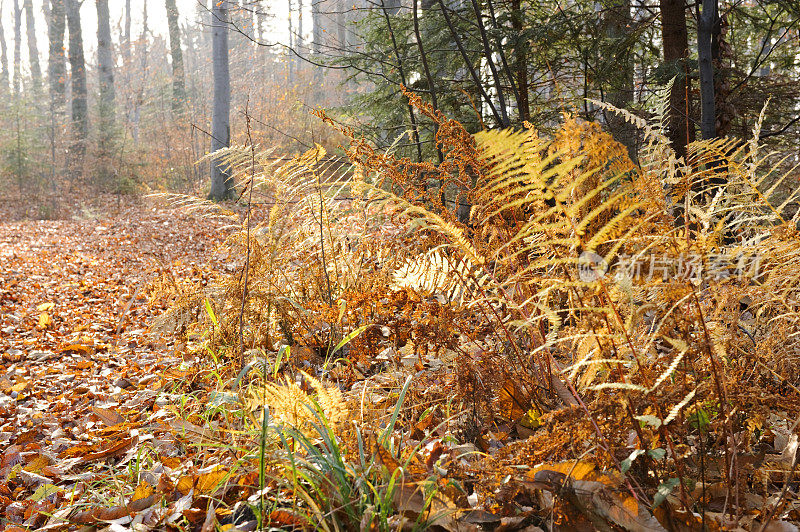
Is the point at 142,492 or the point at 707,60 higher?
the point at 707,60

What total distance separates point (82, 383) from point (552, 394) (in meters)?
3.18

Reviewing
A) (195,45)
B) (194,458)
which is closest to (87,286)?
(194,458)

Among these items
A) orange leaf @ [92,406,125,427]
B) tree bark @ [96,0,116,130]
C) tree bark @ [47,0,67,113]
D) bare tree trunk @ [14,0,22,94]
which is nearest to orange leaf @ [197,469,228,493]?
orange leaf @ [92,406,125,427]

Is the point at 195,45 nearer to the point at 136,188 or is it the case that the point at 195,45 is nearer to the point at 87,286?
the point at 136,188

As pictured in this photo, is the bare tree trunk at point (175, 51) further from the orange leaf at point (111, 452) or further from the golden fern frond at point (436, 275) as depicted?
the golden fern frond at point (436, 275)

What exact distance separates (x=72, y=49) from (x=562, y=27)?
16810 mm

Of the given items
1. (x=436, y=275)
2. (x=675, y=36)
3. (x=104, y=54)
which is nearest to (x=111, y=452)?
(x=436, y=275)

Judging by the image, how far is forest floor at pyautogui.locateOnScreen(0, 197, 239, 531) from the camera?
86.3 inches

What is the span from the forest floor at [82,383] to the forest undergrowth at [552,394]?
62 mm

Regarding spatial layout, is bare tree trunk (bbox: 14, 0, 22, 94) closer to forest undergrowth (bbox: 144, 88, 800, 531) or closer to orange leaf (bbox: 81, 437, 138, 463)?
orange leaf (bbox: 81, 437, 138, 463)

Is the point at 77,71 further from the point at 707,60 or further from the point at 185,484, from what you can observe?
the point at 185,484

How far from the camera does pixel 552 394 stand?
179 centimetres

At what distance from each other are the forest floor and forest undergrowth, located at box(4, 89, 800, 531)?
0.20 feet

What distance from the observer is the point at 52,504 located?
2.16 meters
